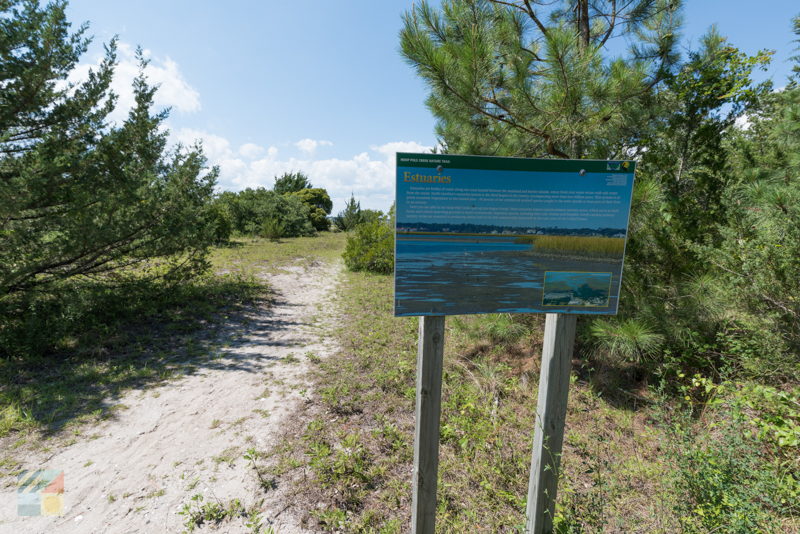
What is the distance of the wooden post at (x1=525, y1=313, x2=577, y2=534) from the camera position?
1.73m

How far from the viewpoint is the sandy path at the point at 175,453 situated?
205cm

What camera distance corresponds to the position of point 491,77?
2990 mm

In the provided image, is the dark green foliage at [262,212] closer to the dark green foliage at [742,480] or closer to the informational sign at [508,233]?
the informational sign at [508,233]

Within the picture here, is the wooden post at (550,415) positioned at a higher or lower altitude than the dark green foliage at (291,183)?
lower

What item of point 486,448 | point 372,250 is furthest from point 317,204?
point 486,448

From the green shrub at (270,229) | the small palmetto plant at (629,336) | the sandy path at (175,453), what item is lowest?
the sandy path at (175,453)

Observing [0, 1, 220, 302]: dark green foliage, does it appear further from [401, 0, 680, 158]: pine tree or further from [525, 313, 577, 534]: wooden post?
[525, 313, 577, 534]: wooden post

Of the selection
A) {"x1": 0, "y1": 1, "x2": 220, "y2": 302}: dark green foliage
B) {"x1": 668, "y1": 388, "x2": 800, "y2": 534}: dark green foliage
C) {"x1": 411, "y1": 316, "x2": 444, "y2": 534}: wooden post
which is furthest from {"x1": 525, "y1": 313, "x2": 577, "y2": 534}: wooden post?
{"x1": 0, "y1": 1, "x2": 220, "y2": 302}: dark green foliage

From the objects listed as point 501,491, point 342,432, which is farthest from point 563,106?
point 342,432

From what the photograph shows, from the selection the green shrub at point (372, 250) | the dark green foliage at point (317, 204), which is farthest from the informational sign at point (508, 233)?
the dark green foliage at point (317, 204)

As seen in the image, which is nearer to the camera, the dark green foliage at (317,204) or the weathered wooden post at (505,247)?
the weathered wooden post at (505,247)

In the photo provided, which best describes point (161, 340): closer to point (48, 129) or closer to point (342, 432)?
point (48, 129)

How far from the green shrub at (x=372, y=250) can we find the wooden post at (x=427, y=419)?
882 centimetres

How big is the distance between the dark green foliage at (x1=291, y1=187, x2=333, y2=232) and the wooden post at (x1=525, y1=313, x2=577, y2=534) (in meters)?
26.0
